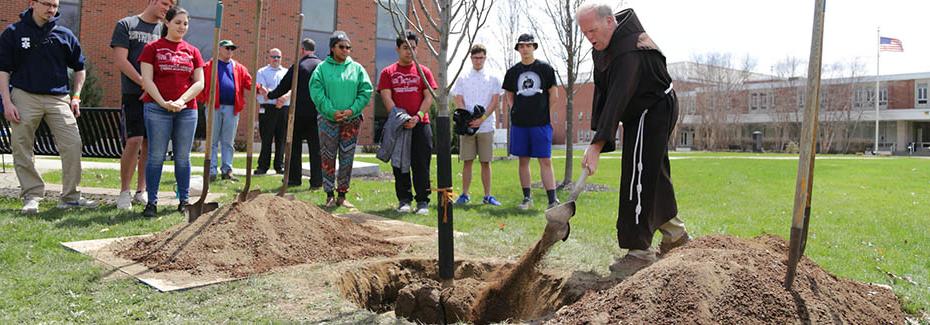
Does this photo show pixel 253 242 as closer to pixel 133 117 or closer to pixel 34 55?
pixel 133 117

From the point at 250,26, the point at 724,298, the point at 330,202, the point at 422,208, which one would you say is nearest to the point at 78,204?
the point at 330,202

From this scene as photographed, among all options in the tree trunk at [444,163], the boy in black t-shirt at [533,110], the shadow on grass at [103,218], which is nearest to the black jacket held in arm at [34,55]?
the shadow on grass at [103,218]

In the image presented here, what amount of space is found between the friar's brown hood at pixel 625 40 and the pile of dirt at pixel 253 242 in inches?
78.5

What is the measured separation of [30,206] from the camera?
Result: 234 inches

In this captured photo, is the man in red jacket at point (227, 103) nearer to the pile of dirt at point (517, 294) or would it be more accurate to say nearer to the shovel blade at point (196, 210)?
the shovel blade at point (196, 210)

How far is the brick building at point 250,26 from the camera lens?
21.9 meters

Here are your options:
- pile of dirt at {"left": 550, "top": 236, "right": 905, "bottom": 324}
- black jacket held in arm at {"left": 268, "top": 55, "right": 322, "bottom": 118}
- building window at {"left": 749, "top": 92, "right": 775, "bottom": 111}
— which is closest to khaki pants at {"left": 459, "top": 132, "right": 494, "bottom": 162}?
black jacket held in arm at {"left": 268, "top": 55, "right": 322, "bottom": 118}

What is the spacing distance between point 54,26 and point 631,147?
Result: 5.46 meters

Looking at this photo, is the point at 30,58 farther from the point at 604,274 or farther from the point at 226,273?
the point at 604,274

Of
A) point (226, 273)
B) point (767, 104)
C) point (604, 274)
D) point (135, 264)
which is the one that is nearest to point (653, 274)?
point (604, 274)

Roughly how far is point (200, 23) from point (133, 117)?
1787 cm

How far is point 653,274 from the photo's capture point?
2.95 metres

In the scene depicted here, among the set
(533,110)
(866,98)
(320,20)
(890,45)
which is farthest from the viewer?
(866,98)

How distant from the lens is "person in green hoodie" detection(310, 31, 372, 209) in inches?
263
